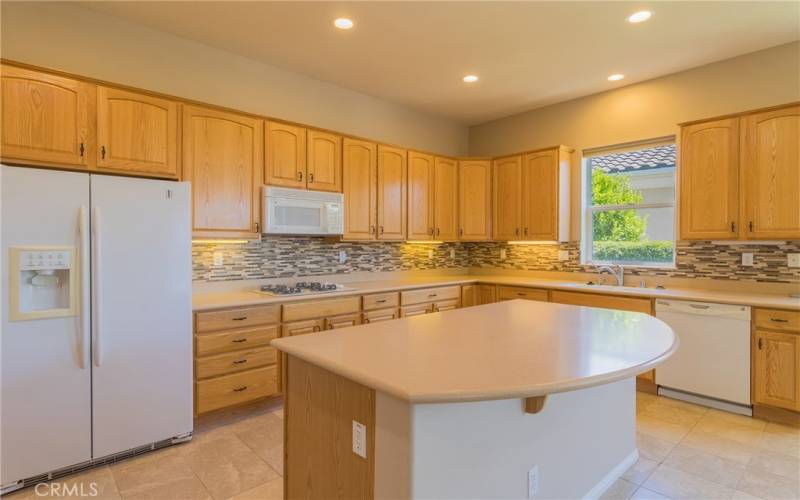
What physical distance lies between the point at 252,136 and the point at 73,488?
2439 mm

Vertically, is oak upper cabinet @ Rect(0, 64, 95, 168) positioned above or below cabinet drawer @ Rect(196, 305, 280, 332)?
above

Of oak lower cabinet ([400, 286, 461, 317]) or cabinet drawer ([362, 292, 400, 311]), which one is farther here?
oak lower cabinet ([400, 286, 461, 317])

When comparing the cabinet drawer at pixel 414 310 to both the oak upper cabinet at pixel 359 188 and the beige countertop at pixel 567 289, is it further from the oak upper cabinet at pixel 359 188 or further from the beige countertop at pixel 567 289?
the oak upper cabinet at pixel 359 188

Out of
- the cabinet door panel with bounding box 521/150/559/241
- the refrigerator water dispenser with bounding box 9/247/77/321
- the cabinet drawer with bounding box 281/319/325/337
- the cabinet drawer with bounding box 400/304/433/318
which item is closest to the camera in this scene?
the refrigerator water dispenser with bounding box 9/247/77/321

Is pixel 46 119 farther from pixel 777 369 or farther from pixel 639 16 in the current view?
pixel 777 369

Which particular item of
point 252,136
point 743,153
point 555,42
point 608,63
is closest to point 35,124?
point 252,136

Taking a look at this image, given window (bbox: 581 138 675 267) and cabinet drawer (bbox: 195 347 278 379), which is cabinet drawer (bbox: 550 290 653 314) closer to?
window (bbox: 581 138 675 267)

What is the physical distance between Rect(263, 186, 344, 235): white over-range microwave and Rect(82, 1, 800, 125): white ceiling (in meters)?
1.15

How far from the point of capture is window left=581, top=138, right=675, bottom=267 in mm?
3840

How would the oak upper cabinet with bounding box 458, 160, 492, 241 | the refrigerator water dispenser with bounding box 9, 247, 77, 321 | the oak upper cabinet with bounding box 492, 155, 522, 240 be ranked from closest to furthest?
the refrigerator water dispenser with bounding box 9, 247, 77, 321 → the oak upper cabinet with bounding box 492, 155, 522, 240 → the oak upper cabinet with bounding box 458, 160, 492, 241

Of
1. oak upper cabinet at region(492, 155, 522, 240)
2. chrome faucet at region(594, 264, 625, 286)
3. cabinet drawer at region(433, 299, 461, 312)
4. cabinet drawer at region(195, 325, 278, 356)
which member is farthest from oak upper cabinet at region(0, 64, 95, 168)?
chrome faucet at region(594, 264, 625, 286)

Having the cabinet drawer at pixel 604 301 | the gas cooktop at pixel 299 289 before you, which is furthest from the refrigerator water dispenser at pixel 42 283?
the cabinet drawer at pixel 604 301

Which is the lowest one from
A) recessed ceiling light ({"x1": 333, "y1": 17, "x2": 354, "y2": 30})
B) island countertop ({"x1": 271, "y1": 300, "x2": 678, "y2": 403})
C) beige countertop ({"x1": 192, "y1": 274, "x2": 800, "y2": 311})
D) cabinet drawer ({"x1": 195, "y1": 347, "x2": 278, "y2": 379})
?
cabinet drawer ({"x1": 195, "y1": 347, "x2": 278, "y2": 379})
